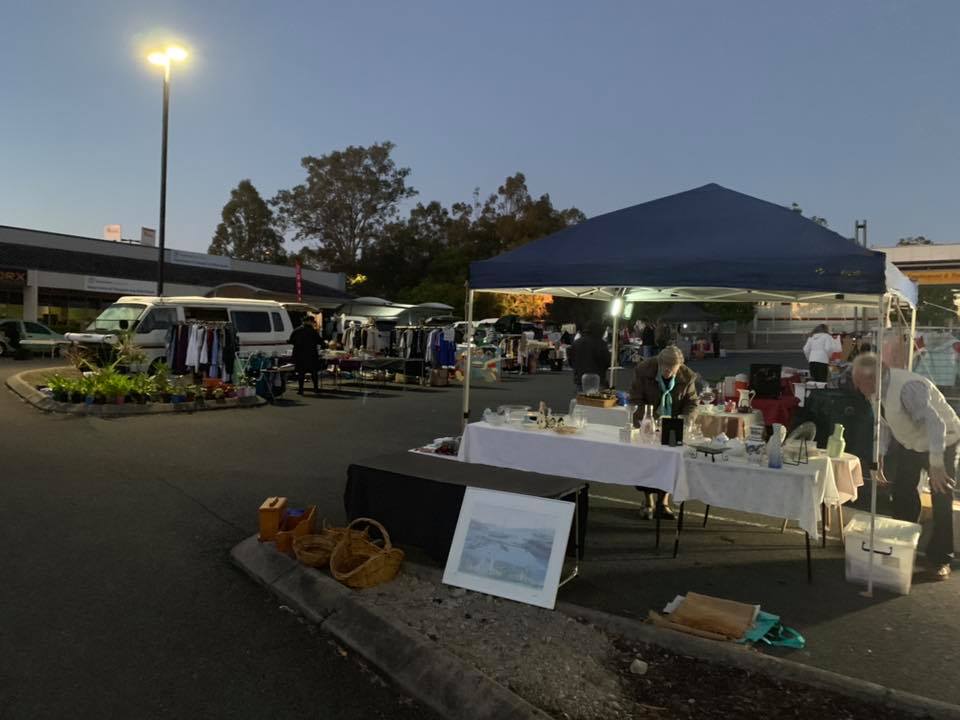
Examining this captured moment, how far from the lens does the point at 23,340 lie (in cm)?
2430

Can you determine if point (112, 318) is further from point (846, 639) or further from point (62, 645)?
point (846, 639)

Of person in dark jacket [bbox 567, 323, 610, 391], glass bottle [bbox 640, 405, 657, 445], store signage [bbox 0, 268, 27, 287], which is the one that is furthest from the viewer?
store signage [bbox 0, 268, 27, 287]

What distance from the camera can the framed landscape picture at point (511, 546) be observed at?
4.22 metres

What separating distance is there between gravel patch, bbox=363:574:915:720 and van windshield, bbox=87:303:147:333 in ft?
48.6

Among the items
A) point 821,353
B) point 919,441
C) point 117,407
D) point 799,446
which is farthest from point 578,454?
point 821,353

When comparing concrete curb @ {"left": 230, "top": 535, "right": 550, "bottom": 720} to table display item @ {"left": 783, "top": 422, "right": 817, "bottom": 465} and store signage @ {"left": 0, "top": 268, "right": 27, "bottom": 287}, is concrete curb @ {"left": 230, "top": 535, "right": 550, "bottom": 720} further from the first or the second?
store signage @ {"left": 0, "top": 268, "right": 27, "bottom": 287}

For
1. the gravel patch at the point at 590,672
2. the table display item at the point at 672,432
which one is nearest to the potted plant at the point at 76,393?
the gravel patch at the point at 590,672

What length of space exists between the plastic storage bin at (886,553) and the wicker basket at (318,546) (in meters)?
3.44

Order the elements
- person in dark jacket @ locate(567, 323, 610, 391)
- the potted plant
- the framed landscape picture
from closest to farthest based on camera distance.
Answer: the framed landscape picture
person in dark jacket @ locate(567, 323, 610, 391)
the potted plant

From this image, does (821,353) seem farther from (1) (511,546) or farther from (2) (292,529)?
(2) (292,529)

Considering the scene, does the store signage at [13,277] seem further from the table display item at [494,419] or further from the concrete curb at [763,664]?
the concrete curb at [763,664]

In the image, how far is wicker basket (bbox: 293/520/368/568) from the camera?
4691mm

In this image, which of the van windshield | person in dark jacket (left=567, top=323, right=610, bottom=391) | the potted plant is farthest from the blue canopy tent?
the van windshield

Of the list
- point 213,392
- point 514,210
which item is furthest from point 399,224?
point 213,392
